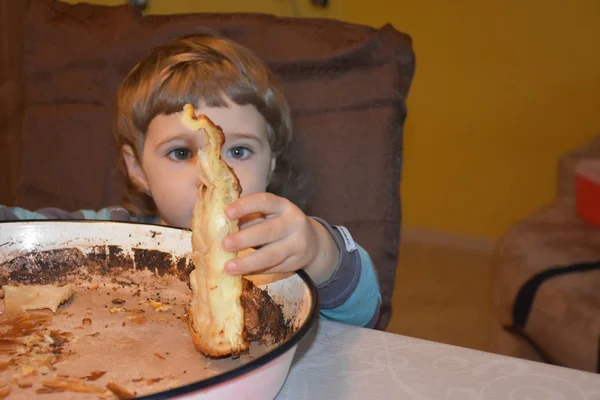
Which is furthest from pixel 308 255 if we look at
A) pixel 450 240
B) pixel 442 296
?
pixel 450 240

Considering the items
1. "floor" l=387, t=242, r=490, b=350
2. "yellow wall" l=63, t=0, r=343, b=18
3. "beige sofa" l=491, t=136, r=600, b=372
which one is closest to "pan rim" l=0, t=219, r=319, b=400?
"beige sofa" l=491, t=136, r=600, b=372

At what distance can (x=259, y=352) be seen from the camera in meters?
0.64

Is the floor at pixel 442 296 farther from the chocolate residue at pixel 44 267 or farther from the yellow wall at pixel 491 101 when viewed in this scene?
the chocolate residue at pixel 44 267

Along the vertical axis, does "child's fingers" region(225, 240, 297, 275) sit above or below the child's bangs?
below

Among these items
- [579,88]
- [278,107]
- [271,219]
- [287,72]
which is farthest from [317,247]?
[579,88]

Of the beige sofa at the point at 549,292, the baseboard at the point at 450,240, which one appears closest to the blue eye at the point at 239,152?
the beige sofa at the point at 549,292

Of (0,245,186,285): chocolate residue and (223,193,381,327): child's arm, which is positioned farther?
(0,245,186,285): chocolate residue

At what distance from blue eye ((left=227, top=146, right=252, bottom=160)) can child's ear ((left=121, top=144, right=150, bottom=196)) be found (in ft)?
0.73

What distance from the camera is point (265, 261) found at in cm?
65

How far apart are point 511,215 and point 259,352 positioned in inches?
104

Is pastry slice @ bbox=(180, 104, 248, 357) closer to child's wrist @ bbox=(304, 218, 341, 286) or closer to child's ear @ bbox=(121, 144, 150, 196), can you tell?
child's wrist @ bbox=(304, 218, 341, 286)

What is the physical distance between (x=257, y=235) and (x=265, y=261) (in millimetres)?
26

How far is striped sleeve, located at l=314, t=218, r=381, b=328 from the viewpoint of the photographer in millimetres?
909

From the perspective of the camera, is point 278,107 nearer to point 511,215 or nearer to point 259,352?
point 259,352
